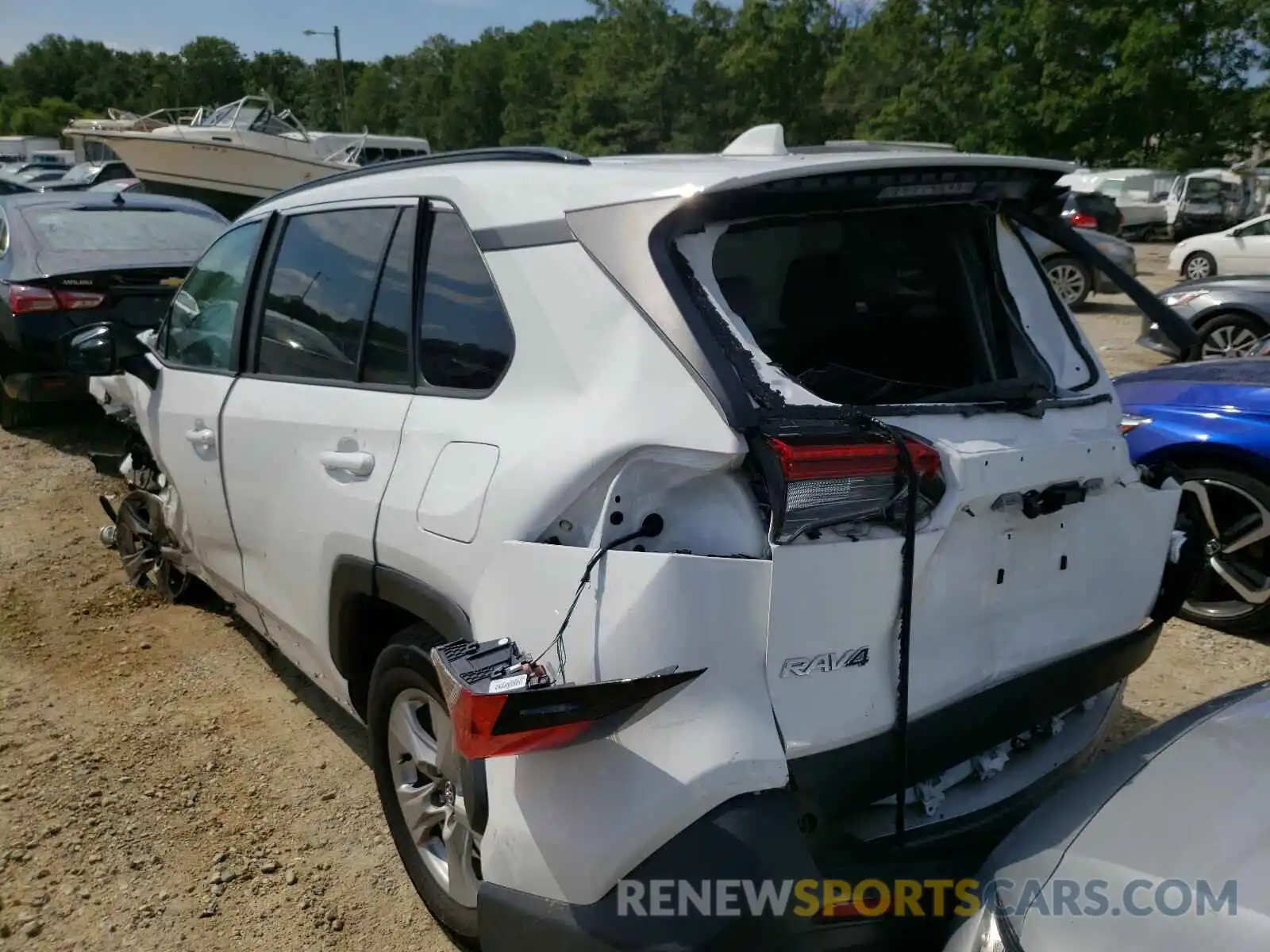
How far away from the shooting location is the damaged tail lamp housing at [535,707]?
180cm

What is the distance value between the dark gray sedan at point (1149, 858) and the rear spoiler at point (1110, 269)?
1.34m

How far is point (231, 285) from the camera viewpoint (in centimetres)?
364

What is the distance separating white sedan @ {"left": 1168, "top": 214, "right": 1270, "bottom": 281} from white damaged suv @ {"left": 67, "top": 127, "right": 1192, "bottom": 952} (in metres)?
15.9

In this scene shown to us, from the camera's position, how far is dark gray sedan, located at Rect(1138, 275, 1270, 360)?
952 cm

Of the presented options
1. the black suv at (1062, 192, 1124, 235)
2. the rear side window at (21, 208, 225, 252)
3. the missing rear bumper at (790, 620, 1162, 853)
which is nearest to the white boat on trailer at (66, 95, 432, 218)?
the rear side window at (21, 208, 225, 252)

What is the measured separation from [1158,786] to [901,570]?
22.5 inches

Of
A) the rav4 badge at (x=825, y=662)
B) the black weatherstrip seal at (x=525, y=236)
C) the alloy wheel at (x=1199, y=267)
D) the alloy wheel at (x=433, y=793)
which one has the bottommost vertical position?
the alloy wheel at (x=1199, y=267)

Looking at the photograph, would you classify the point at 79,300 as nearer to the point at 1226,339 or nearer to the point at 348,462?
the point at 348,462

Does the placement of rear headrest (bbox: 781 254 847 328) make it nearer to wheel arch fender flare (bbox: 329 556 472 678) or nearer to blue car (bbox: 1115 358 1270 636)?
wheel arch fender flare (bbox: 329 556 472 678)

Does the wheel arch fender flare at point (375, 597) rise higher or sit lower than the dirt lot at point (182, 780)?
higher

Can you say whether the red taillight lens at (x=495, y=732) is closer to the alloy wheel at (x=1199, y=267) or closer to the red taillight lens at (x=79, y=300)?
the red taillight lens at (x=79, y=300)

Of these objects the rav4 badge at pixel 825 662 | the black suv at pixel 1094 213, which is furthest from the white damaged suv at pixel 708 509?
the black suv at pixel 1094 213

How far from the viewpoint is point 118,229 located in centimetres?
759

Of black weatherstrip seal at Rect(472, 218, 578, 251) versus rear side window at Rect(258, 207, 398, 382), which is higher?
black weatherstrip seal at Rect(472, 218, 578, 251)
